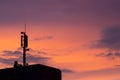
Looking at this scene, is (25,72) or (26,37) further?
(26,37)

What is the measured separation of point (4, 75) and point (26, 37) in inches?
298

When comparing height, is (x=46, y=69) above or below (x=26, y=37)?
below

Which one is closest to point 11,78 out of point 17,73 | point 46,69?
point 17,73

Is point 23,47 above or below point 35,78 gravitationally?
above

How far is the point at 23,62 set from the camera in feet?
249

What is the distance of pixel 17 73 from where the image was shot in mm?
73250

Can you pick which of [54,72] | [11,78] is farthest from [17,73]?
[54,72]

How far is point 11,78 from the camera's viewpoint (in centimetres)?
7344

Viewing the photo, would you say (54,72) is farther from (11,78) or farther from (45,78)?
(11,78)

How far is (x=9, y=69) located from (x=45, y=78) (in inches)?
231

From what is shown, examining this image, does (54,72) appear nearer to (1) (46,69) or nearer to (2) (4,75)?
(1) (46,69)

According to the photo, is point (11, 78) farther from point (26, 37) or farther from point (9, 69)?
point (26, 37)

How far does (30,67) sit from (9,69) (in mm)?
3445

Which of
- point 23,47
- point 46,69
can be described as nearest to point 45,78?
point 46,69
